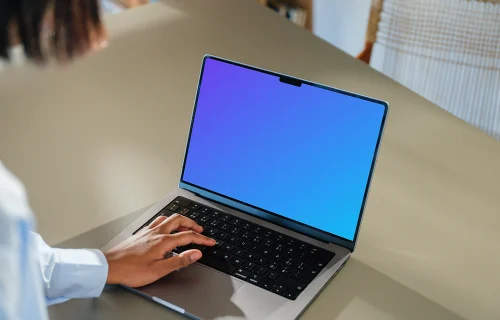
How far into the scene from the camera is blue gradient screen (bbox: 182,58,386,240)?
3.45ft

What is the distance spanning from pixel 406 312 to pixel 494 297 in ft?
0.47

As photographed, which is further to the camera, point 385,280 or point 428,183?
point 428,183

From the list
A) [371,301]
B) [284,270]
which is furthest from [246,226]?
[371,301]

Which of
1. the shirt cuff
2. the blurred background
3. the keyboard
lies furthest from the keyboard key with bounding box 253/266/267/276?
the blurred background

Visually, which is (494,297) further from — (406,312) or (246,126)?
(246,126)

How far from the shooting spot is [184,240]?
1045 millimetres

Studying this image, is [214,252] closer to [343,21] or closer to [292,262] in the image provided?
[292,262]

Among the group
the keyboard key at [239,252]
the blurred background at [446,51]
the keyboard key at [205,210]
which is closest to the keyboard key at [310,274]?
the keyboard key at [239,252]

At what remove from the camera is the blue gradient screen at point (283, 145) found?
105 centimetres

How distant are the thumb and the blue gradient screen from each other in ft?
0.52

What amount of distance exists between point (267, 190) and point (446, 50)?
91 cm

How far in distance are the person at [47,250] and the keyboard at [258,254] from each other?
0.06 meters

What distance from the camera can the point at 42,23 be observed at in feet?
2.34

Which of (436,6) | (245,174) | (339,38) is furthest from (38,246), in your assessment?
(339,38)
